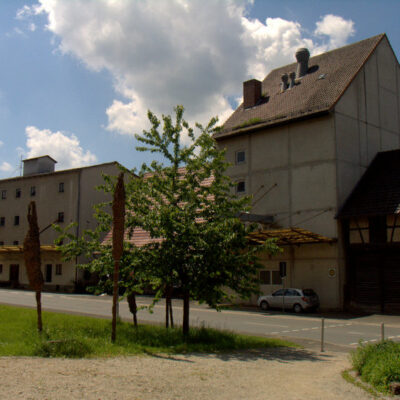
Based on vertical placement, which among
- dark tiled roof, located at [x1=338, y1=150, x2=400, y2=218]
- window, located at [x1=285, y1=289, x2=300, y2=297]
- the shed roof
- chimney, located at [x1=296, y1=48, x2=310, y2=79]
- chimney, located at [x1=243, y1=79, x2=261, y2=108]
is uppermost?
chimney, located at [x1=296, y1=48, x2=310, y2=79]

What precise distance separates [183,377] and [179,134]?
8.04 metres

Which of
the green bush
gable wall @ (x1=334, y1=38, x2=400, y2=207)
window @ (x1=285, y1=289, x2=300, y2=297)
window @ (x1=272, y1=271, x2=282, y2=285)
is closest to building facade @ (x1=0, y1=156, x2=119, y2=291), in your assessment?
window @ (x1=272, y1=271, x2=282, y2=285)

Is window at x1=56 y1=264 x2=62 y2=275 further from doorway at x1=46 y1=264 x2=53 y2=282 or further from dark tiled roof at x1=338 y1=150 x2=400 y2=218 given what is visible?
dark tiled roof at x1=338 y1=150 x2=400 y2=218

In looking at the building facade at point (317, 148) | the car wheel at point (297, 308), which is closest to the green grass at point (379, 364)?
the building facade at point (317, 148)

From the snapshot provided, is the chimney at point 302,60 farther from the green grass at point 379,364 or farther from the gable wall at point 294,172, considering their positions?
the green grass at point 379,364

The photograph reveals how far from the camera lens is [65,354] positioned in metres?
10.5

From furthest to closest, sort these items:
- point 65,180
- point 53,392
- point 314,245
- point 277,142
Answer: point 65,180, point 277,142, point 314,245, point 53,392

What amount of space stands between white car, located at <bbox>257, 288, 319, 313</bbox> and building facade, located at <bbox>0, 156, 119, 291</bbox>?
79.1ft

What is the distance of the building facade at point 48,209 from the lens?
48.9 m

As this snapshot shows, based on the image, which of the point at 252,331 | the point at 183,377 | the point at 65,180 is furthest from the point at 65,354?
the point at 65,180

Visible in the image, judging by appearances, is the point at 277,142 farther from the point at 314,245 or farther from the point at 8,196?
the point at 8,196

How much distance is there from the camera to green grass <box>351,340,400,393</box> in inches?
318

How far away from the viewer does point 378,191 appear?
97.0 feet

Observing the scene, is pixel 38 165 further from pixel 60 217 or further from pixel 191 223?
pixel 191 223
